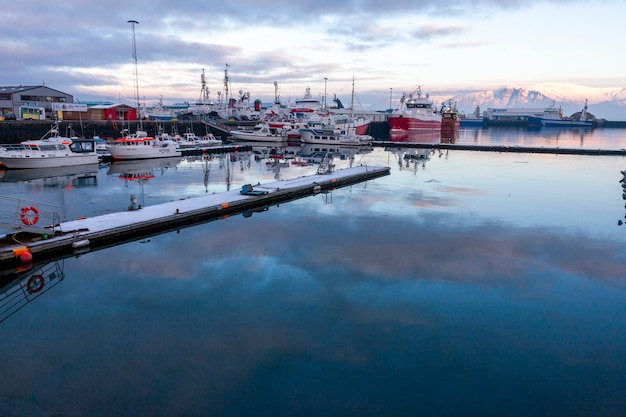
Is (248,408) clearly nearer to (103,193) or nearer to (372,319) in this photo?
(372,319)

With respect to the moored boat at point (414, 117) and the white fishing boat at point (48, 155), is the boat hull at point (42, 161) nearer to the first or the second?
the white fishing boat at point (48, 155)

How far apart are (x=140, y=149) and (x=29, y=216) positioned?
3379 centimetres

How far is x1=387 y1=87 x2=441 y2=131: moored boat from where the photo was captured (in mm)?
111312

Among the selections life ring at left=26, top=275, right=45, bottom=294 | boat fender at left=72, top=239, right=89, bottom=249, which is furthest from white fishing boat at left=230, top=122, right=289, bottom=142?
life ring at left=26, top=275, right=45, bottom=294

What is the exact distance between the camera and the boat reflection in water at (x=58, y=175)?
33500 mm

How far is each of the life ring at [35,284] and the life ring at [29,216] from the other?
2870mm

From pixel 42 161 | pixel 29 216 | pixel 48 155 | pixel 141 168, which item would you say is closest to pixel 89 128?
pixel 48 155

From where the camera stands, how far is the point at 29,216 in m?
17.1

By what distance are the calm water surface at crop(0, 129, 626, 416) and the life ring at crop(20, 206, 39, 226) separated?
2304 millimetres

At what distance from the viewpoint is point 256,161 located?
168 ft

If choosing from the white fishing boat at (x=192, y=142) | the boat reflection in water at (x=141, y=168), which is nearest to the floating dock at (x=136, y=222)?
the boat reflection in water at (x=141, y=168)

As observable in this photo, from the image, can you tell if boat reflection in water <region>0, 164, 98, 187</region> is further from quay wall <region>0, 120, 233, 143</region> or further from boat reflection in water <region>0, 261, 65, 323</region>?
quay wall <region>0, 120, 233, 143</region>

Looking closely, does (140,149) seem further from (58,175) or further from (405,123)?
(405,123)

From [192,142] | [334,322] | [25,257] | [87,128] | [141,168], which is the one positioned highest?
[87,128]
